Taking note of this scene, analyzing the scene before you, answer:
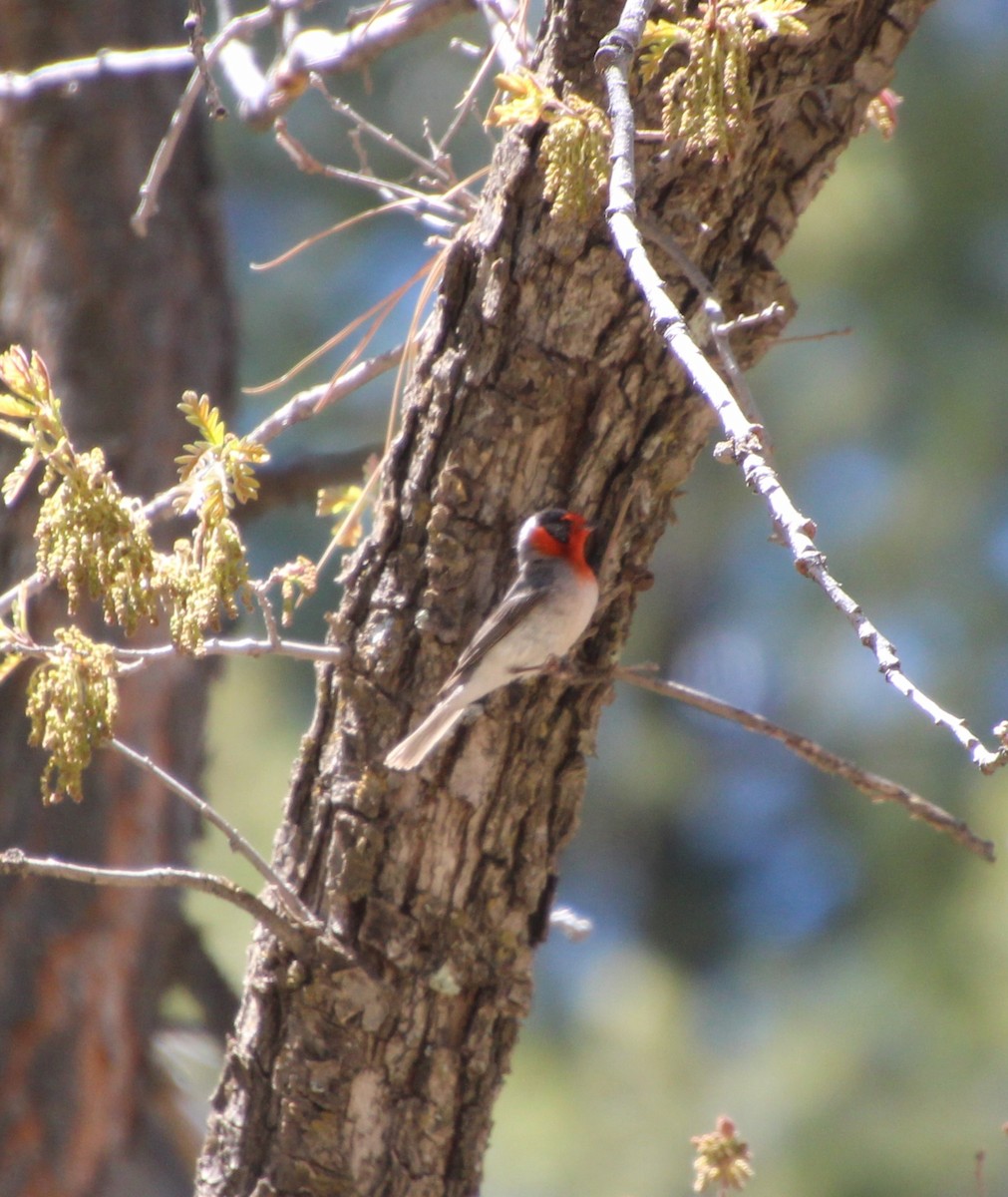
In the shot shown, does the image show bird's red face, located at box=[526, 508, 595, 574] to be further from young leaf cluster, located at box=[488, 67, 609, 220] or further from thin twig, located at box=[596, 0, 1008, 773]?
thin twig, located at box=[596, 0, 1008, 773]

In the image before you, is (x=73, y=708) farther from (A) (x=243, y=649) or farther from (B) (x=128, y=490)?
(B) (x=128, y=490)

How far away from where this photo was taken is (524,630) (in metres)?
2.59

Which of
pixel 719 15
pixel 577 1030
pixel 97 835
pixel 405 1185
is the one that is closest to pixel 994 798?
pixel 577 1030

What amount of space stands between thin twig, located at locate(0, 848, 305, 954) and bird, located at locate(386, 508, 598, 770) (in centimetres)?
37

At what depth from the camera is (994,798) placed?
6.60 m

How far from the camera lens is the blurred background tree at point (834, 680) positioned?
7254mm

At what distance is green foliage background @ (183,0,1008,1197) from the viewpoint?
7223 mm

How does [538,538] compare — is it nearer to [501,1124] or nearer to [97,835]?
[97,835]

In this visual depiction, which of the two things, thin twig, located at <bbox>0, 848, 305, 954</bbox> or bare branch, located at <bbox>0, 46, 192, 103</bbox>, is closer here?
thin twig, located at <bbox>0, 848, 305, 954</bbox>

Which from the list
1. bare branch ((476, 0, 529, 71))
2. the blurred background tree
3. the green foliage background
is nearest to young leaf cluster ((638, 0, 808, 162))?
bare branch ((476, 0, 529, 71))

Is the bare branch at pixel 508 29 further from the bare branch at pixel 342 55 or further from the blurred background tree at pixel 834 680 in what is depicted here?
the blurred background tree at pixel 834 680

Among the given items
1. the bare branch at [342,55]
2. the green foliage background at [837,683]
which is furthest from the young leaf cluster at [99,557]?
the green foliage background at [837,683]

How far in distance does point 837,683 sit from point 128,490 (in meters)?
6.15

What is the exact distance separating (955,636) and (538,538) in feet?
19.8
